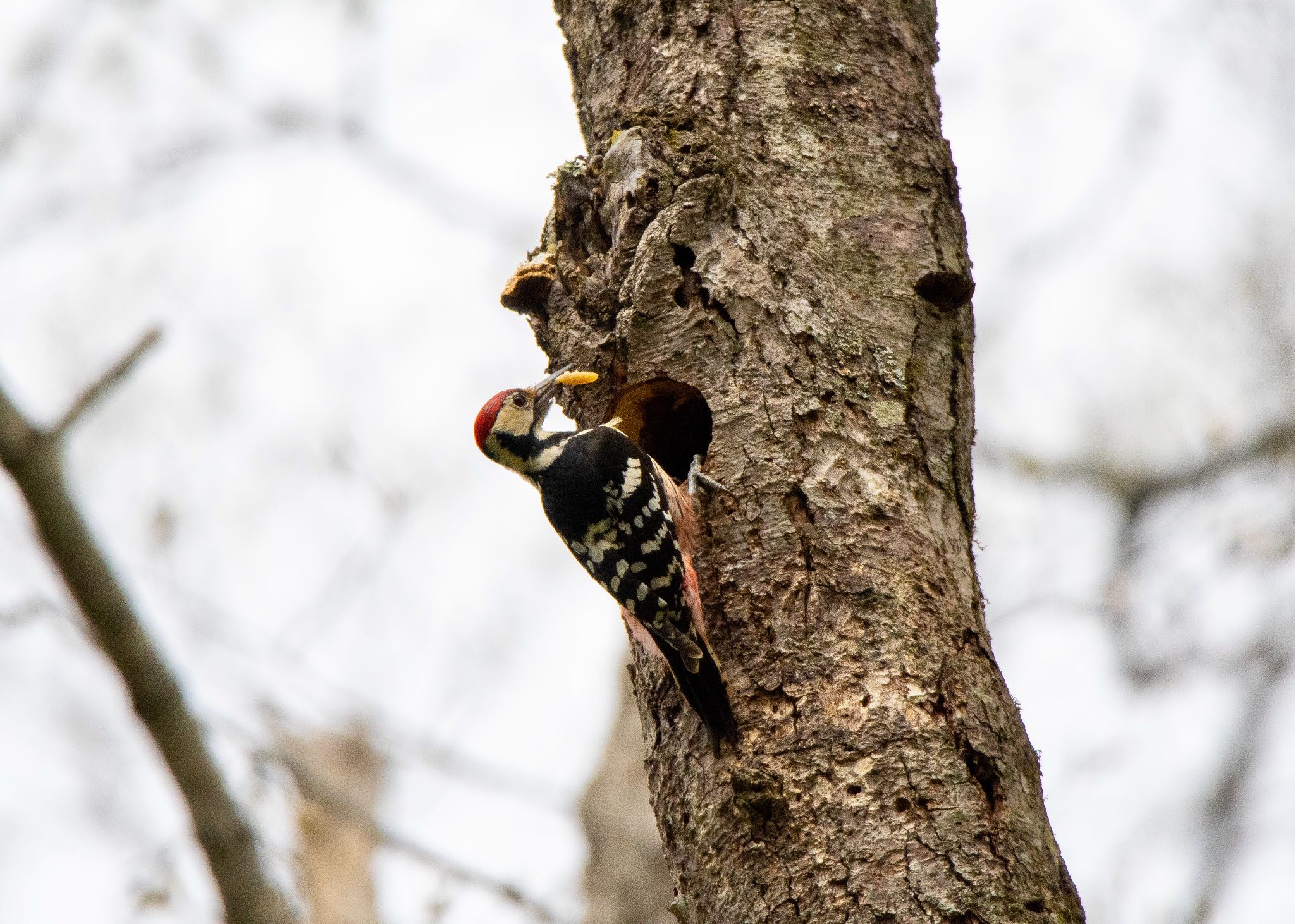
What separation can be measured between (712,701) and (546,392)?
2.12 m

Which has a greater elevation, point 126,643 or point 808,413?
point 808,413

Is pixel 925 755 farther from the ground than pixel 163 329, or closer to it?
farther from the ground

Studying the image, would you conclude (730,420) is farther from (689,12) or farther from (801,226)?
(689,12)

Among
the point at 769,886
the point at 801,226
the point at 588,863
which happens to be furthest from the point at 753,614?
the point at 588,863

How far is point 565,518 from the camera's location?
511 centimetres

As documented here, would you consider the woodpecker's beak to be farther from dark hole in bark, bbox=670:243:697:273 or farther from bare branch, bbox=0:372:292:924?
bare branch, bbox=0:372:292:924

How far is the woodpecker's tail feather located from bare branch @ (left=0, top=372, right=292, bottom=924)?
1.72 m

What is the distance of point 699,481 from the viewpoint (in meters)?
4.00

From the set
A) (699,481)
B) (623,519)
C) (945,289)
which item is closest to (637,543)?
(623,519)

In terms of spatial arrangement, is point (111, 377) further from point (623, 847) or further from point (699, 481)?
point (623, 847)

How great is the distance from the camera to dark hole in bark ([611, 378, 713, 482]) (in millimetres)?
4918

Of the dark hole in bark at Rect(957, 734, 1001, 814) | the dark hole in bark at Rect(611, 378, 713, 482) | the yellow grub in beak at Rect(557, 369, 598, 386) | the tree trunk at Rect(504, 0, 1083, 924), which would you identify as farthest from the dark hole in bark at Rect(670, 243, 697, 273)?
the dark hole in bark at Rect(957, 734, 1001, 814)

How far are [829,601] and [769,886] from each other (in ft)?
2.56

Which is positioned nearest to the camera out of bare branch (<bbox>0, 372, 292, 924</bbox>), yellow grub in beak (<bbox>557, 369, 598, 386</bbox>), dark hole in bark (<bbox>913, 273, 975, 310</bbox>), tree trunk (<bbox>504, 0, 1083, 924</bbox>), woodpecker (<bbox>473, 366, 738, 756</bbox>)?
bare branch (<bbox>0, 372, 292, 924</bbox>)
